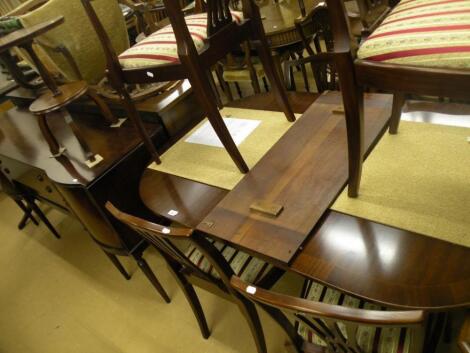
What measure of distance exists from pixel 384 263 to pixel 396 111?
1.70 feet

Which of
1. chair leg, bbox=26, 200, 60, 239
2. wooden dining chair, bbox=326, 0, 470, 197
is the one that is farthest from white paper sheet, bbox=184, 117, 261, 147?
chair leg, bbox=26, 200, 60, 239

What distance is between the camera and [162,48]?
1.12 meters

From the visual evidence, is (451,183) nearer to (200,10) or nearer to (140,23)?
(200,10)

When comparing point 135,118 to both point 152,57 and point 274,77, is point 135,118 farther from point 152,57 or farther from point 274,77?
point 274,77

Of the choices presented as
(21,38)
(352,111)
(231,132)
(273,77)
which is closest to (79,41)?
(21,38)

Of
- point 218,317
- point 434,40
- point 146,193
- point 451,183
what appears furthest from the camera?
point 218,317

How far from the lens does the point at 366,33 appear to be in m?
0.99

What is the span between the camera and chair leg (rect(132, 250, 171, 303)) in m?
1.49

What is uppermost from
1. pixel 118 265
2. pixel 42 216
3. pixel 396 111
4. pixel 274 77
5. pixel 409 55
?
pixel 409 55

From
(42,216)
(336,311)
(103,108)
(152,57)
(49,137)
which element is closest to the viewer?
(336,311)

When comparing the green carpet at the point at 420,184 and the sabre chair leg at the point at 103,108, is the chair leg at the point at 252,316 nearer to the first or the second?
the green carpet at the point at 420,184

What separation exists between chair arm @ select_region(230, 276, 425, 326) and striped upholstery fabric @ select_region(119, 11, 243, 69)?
2.55 feet

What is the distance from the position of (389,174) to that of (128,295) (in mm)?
1358

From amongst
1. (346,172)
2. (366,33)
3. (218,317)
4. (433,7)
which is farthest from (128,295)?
(433,7)
